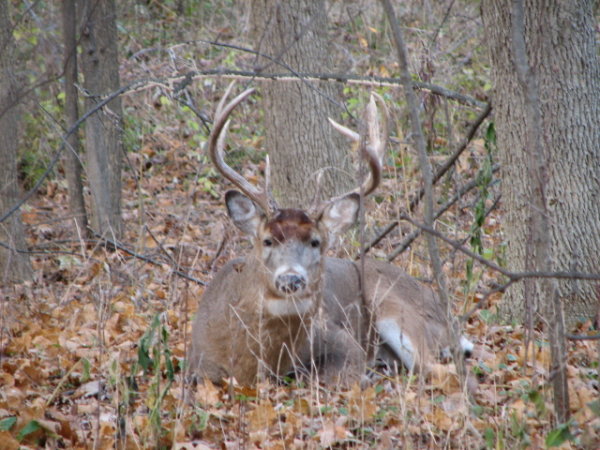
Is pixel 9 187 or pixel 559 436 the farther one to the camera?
pixel 9 187

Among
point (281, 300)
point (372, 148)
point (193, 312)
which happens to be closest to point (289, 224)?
point (281, 300)

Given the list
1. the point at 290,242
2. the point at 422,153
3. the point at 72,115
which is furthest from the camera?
the point at 72,115

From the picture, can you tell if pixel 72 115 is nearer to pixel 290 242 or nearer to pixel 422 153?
pixel 290 242

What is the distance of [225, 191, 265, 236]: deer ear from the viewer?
5.43m

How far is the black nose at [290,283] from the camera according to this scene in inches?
187

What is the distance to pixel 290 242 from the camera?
5.14 m

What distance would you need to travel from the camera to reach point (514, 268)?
5418mm

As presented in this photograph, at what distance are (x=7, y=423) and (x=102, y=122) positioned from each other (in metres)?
4.14

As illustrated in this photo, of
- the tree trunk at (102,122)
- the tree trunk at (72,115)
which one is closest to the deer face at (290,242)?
the tree trunk at (72,115)

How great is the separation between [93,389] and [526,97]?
9.58 feet

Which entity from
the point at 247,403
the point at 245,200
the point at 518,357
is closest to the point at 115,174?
the point at 245,200

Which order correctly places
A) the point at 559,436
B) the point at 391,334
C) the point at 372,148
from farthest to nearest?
1. the point at 391,334
2. the point at 372,148
3. the point at 559,436

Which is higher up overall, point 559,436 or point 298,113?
point 298,113

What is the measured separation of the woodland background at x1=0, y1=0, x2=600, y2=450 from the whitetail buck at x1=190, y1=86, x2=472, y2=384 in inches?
9.5
